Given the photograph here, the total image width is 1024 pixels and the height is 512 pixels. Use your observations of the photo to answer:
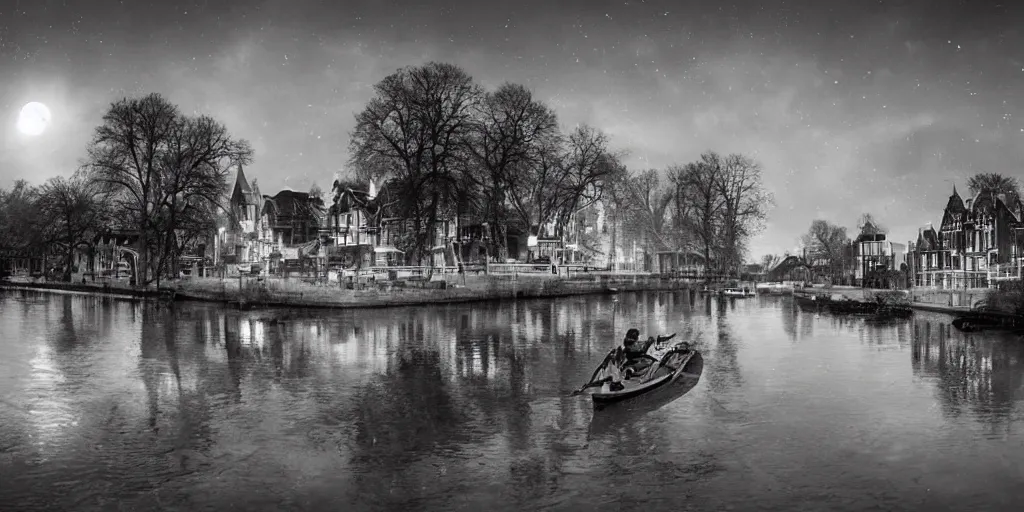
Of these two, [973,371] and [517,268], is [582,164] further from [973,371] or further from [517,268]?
[973,371]

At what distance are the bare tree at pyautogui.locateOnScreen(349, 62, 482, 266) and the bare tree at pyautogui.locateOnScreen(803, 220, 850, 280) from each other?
86.2 metres

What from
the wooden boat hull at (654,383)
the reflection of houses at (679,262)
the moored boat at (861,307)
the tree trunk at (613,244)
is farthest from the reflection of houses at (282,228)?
the wooden boat hull at (654,383)

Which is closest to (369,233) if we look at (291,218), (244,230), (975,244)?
(291,218)

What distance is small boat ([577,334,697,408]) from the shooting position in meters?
17.3

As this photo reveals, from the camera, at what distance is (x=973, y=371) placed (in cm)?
2444

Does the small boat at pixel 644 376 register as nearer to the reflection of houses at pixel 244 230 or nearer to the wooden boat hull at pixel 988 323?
the wooden boat hull at pixel 988 323

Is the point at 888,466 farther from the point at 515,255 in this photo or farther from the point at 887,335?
the point at 515,255

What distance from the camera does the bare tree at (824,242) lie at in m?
128

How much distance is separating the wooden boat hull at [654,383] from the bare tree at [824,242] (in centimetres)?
11051

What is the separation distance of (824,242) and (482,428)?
4732 inches

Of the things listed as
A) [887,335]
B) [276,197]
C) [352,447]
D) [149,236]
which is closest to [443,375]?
[352,447]

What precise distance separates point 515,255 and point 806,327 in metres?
56.4

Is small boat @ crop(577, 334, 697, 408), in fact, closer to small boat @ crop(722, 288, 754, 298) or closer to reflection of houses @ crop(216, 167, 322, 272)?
small boat @ crop(722, 288, 754, 298)

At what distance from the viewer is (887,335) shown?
119 feet
